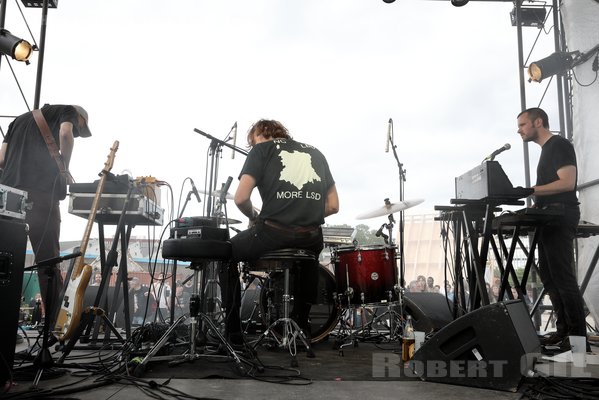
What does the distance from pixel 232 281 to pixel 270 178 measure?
0.84m

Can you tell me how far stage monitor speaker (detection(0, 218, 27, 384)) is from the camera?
203 centimetres

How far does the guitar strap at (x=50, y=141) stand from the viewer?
12.4 ft

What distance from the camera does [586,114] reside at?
5805 millimetres

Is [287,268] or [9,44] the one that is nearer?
[287,268]

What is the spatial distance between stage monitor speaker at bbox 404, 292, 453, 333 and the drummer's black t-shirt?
Answer: 7.69 feet

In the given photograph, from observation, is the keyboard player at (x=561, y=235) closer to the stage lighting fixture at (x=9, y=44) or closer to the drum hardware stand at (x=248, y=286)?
the drum hardware stand at (x=248, y=286)

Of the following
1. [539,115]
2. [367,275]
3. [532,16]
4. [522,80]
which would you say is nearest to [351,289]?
[367,275]

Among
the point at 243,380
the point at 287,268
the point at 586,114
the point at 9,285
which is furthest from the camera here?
the point at 586,114

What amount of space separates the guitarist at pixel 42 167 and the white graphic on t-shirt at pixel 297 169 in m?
1.80

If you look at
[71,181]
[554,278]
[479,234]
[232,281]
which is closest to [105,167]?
[71,181]

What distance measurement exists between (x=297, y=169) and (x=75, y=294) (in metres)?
1.78

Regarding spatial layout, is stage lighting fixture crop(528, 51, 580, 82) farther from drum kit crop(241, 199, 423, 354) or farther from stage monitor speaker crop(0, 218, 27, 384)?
stage monitor speaker crop(0, 218, 27, 384)

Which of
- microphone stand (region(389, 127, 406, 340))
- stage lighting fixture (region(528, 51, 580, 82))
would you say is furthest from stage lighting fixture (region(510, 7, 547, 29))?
microphone stand (region(389, 127, 406, 340))

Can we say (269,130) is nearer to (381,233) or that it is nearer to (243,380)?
(243,380)
